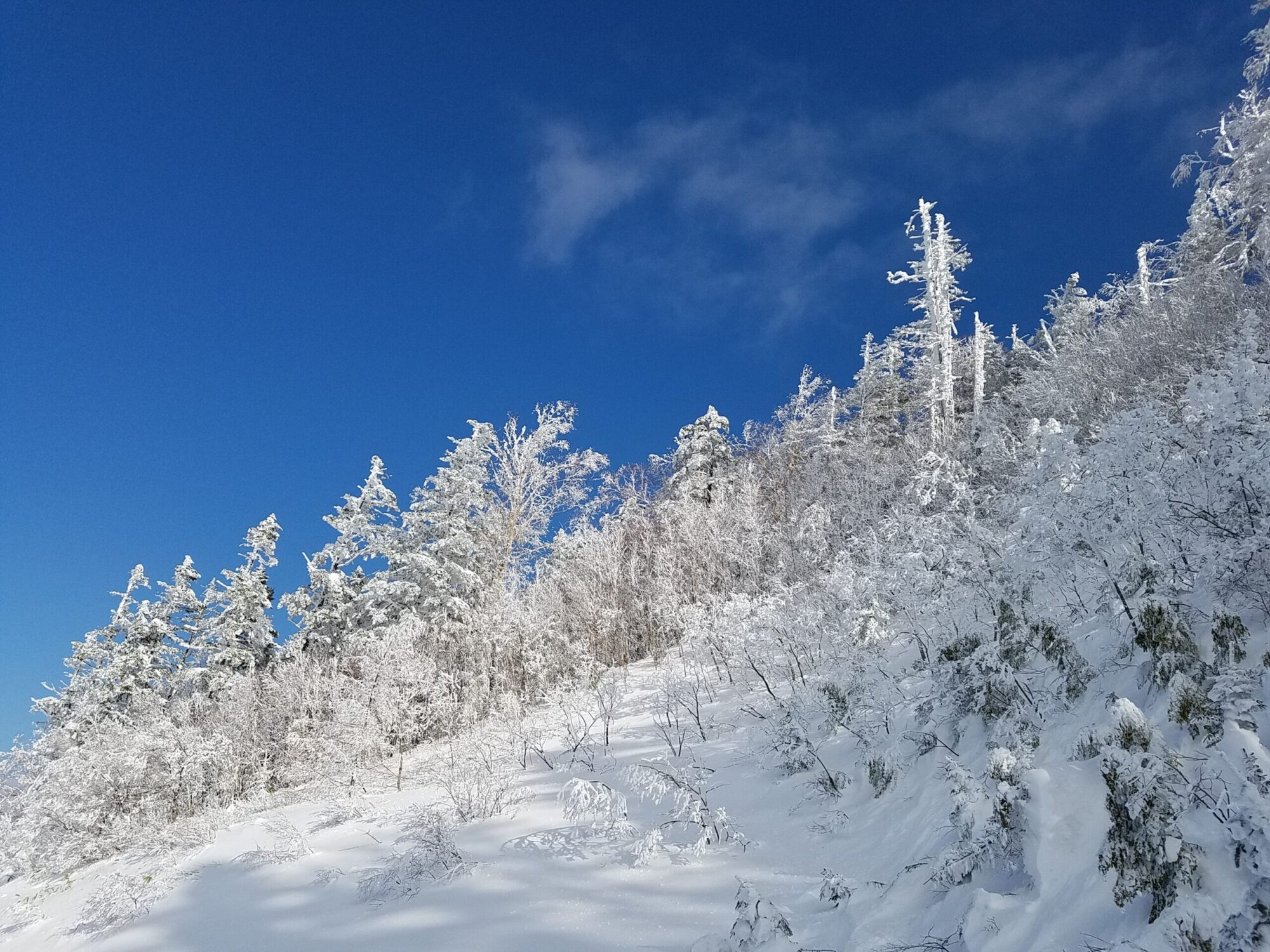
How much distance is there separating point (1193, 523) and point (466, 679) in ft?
52.6

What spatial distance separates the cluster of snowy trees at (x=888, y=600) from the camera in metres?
4.04

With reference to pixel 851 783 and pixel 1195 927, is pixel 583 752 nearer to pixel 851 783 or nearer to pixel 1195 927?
pixel 851 783

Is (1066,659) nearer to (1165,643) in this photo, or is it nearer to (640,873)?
(1165,643)

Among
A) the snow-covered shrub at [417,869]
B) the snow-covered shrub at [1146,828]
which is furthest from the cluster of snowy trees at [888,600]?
the snow-covered shrub at [417,869]

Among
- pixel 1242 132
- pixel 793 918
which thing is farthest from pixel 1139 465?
pixel 1242 132

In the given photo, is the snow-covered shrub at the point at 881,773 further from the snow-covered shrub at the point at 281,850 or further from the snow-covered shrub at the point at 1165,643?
the snow-covered shrub at the point at 281,850

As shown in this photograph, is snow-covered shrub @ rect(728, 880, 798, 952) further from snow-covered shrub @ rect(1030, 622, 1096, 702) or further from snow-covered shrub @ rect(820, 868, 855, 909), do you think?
snow-covered shrub @ rect(1030, 622, 1096, 702)

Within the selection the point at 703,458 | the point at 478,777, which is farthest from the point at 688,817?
the point at 703,458

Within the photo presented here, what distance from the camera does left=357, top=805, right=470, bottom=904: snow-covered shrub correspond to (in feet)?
22.3

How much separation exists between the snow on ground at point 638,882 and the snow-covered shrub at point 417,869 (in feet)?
0.35

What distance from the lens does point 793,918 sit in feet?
15.0

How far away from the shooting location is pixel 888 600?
394 inches

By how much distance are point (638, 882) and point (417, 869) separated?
2.79 meters

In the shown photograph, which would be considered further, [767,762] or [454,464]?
[454,464]
